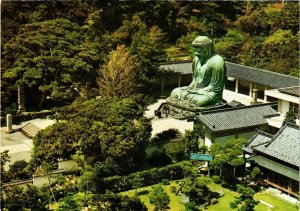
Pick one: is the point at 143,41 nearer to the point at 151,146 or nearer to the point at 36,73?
the point at 36,73

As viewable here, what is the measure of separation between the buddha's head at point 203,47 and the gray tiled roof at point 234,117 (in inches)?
187

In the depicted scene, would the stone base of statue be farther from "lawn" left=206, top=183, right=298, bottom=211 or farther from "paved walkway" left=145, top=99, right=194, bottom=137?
"lawn" left=206, top=183, right=298, bottom=211

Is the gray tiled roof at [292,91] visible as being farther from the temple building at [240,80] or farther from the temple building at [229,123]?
the temple building at [240,80]

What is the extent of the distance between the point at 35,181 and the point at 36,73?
1076 centimetres

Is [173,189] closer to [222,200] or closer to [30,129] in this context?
[222,200]

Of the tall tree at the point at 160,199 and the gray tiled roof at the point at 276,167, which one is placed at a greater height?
the gray tiled roof at the point at 276,167

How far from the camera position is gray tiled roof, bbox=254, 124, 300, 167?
21.9 m

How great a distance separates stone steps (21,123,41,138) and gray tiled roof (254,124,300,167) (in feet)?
44.1

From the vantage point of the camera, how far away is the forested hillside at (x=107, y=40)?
31562 mm

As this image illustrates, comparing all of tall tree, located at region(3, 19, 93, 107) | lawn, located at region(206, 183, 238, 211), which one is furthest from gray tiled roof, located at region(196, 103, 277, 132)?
tall tree, located at region(3, 19, 93, 107)

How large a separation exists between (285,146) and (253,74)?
1679cm

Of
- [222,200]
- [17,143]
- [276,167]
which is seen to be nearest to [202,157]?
[222,200]

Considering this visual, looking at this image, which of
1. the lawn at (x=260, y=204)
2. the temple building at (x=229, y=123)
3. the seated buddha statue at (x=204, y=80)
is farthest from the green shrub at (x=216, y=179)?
the seated buddha statue at (x=204, y=80)

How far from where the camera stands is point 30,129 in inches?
1175
